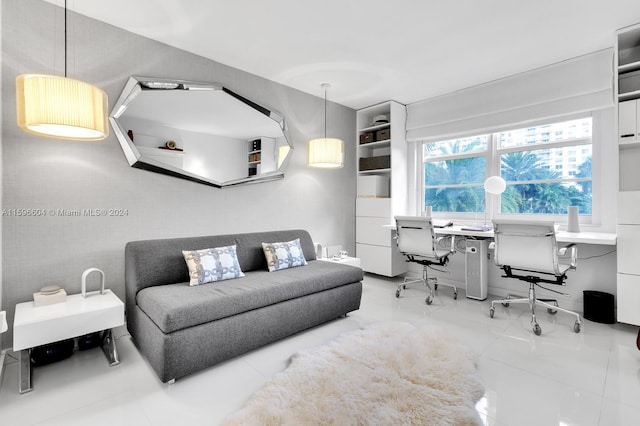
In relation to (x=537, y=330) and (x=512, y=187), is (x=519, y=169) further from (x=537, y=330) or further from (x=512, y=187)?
(x=537, y=330)

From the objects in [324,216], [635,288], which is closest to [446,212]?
[324,216]

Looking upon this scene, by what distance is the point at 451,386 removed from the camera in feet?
5.99

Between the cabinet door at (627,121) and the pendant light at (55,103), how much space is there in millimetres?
4100

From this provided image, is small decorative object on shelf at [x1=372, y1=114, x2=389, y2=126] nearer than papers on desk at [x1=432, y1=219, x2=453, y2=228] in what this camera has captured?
No

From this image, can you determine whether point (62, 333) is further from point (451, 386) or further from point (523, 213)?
point (523, 213)

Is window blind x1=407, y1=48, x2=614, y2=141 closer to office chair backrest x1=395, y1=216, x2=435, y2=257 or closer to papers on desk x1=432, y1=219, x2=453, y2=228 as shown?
papers on desk x1=432, y1=219, x2=453, y2=228

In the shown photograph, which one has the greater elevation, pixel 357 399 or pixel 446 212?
pixel 446 212

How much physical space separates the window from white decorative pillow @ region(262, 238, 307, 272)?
7.88ft

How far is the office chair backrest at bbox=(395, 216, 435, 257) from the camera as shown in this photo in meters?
3.55

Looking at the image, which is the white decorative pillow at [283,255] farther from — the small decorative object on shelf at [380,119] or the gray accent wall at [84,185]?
the small decorative object on shelf at [380,119]

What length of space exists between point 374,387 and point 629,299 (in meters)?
2.54

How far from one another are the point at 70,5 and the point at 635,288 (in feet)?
16.8

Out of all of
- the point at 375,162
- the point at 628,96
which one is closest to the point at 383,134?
the point at 375,162

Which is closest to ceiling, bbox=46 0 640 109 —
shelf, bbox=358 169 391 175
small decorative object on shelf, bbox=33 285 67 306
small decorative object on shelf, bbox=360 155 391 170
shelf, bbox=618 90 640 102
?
shelf, bbox=618 90 640 102
